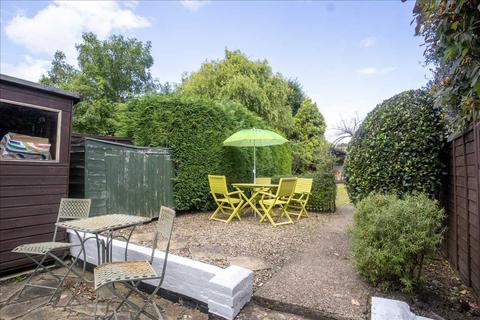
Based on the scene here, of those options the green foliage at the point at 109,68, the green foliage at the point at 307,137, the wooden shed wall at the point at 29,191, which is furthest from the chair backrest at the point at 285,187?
the green foliage at the point at 109,68

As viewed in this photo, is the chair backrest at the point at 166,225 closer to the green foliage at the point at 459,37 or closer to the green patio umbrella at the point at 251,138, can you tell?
the green foliage at the point at 459,37

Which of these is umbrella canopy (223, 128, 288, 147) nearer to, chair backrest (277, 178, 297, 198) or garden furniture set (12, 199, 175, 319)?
chair backrest (277, 178, 297, 198)

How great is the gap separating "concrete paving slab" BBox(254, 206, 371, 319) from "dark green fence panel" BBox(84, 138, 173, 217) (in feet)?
10.7

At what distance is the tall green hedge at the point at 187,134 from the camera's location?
5.95 m

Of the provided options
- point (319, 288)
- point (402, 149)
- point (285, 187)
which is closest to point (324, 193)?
point (285, 187)

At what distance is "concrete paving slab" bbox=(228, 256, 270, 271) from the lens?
3121 millimetres

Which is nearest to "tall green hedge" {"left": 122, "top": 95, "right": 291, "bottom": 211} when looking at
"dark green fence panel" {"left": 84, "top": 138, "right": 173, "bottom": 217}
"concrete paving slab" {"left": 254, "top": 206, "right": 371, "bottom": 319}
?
"dark green fence panel" {"left": 84, "top": 138, "right": 173, "bottom": 217}

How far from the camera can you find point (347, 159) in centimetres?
423

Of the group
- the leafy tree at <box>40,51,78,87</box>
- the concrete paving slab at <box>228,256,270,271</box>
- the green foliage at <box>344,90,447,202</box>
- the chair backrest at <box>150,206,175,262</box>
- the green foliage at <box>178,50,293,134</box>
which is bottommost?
the concrete paving slab at <box>228,256,270,271</box>

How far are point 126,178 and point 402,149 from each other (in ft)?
14.8

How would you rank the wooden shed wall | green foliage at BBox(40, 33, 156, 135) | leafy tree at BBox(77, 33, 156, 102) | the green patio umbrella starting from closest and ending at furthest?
the wooden shed wall < the green patio umbrella < green foliage at BBox(40, 33, 156, 135) < leafy tree at BBox(77, 33, 156, 102)

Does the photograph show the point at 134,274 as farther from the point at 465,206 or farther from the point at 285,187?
the point at 285,187

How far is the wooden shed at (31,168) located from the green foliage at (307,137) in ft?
49.8

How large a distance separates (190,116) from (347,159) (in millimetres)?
3508
